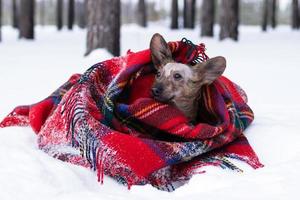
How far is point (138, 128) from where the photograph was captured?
127 inches

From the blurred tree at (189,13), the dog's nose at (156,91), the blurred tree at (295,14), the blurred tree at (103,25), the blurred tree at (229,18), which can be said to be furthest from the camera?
the blurred tree at (295,14)

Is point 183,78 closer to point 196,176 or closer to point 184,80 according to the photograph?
point 184,80

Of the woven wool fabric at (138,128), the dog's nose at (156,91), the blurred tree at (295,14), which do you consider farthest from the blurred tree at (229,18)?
the blurred tree at (295,14)

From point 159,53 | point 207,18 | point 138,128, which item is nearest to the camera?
point 138,128

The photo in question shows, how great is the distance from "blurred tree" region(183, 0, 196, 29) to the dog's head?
19.3 m

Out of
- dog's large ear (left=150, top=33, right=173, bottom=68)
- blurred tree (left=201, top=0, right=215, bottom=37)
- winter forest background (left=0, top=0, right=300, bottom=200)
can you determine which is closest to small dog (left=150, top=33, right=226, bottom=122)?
dog's large ear (left=150, top=33, right=173, bottom=68)

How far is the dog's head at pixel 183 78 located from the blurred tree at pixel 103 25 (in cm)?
500

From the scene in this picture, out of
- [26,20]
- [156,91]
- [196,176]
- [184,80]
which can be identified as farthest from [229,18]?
[196,176]

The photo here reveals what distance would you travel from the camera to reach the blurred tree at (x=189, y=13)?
22406 millimetres

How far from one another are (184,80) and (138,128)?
1.47 ft

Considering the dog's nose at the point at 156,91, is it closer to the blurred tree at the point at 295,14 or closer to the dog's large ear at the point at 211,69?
the dog's large ear at the point at 211,69

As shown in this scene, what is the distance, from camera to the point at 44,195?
7.73 ft

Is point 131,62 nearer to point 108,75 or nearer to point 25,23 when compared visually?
point 108,75

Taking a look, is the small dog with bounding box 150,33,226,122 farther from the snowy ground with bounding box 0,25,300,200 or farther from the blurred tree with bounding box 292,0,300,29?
the blurred tree with bounding box 292,0,300,29
